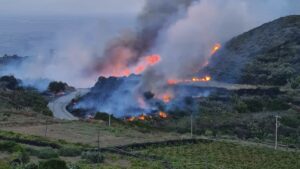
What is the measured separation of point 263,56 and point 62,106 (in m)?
51.6

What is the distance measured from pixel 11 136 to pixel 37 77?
65.0m

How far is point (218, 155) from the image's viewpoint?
1848 inches

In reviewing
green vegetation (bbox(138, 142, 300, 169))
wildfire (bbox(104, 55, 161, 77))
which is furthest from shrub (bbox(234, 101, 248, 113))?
green vegetation (bbox(138, 142, 300, 169))

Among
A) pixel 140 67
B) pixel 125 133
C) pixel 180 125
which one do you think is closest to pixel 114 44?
pixel 140 67

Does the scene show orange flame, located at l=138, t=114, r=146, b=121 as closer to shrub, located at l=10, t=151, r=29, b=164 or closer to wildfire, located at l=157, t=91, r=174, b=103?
wildfire, located at l=157, t=91, r=174, b=103

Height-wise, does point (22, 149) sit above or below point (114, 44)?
below

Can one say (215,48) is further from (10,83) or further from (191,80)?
(10,83)

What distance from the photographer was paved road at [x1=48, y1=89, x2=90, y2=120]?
76019mm

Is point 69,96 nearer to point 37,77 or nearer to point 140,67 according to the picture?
point 140,67

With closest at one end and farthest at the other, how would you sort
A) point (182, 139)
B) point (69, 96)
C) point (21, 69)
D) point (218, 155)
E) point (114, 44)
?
point (218, 155) → point (182, 139) → point (69, 96) → point (114, 44) → point (21, 69)

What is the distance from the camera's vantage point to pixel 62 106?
84.9m

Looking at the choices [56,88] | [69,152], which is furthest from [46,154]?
[56,88]

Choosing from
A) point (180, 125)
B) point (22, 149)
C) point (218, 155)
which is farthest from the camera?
point (180, 125)

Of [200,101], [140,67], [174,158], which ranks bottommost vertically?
[174,158]
